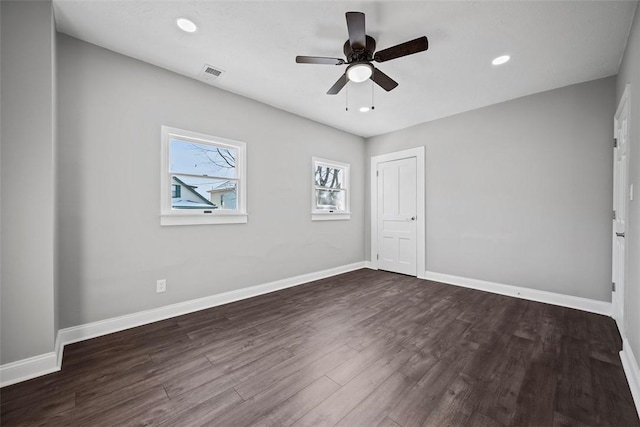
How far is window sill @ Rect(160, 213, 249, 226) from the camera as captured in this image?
281cm

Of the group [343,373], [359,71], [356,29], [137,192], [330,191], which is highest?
[356,29]

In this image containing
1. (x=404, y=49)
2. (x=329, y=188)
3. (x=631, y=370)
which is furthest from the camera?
(x=329, y=188)

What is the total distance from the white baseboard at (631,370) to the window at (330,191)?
357cm

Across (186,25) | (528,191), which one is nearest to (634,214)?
(528,191)

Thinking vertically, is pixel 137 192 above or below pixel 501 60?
below

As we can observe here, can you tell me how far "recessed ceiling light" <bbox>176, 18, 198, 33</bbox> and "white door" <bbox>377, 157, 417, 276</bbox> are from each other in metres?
3.75

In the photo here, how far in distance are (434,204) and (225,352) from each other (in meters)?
3.79

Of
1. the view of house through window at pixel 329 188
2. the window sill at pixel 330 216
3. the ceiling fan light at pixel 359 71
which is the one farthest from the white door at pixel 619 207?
the view of house through window at pixel 329 188

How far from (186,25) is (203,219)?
192 cm

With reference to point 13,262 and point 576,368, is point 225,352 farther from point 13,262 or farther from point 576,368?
point 576,368

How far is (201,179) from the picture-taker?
10.3ft

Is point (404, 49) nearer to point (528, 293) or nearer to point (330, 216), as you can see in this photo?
point (330, 216)

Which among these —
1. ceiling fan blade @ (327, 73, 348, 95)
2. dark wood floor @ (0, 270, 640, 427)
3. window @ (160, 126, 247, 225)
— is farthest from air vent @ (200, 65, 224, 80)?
dark wood floor @ (0, 270, 640, 427)

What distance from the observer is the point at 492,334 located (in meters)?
2.43
